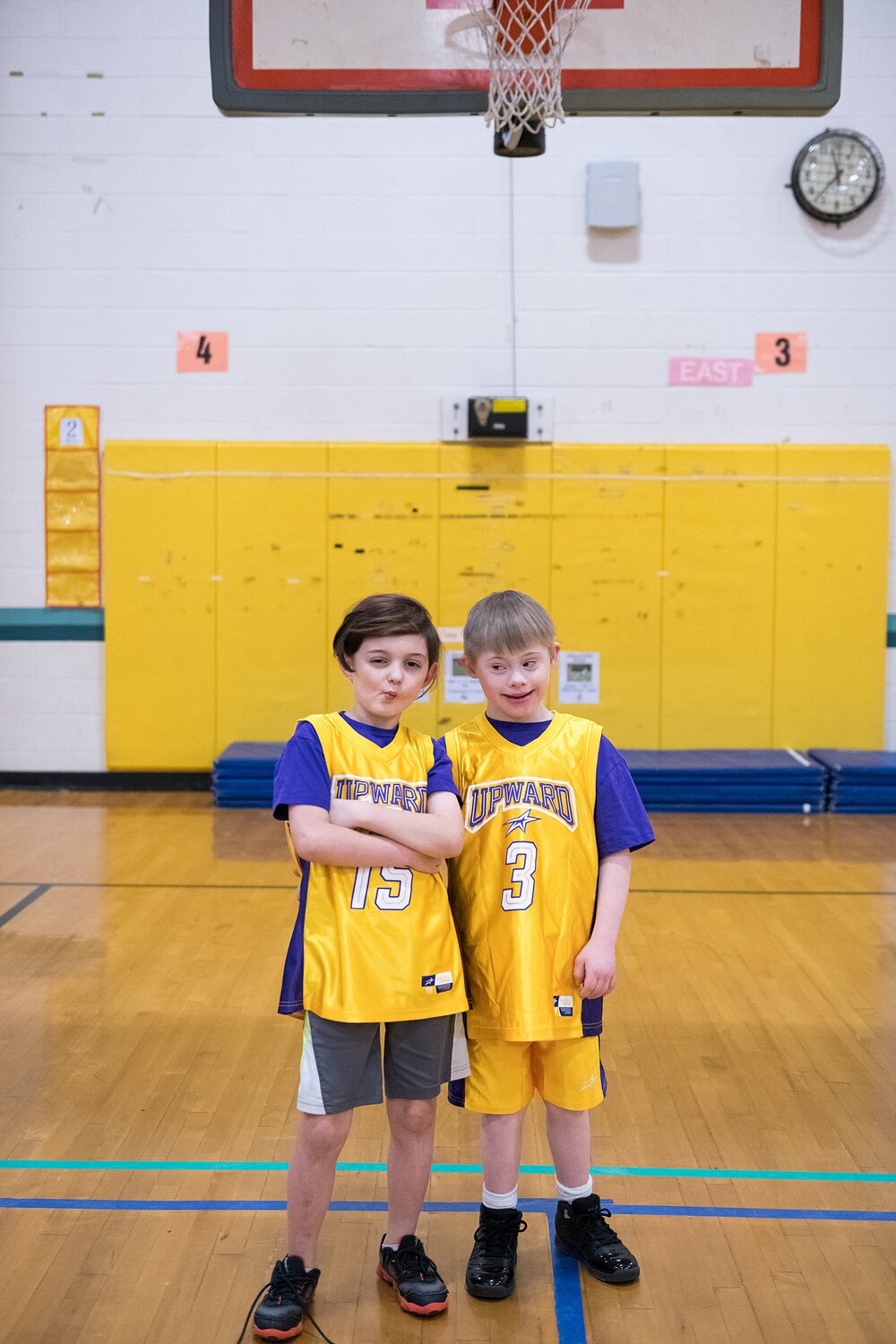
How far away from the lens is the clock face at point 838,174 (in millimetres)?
7324

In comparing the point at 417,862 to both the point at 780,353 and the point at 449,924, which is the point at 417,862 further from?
the point at 780,353

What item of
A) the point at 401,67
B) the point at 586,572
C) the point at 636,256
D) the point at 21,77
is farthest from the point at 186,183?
the point at 401,67

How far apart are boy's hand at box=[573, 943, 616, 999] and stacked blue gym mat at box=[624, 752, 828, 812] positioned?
475cm

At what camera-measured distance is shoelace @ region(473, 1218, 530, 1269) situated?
2326 millimetres

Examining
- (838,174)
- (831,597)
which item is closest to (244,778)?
(831,597)

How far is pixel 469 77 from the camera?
12.3 ft

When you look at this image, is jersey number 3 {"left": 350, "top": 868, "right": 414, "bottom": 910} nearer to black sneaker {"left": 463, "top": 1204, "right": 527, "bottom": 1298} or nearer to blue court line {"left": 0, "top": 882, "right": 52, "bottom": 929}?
black sneaker {"left": 463, "top": 1204, "right": 527, "bottom": 1298}

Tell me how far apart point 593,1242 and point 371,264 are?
6166 mm

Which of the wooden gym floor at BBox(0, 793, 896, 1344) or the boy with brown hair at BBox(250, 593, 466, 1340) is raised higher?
the boy with brown hair at BBox(250, 593, 466, 1340)

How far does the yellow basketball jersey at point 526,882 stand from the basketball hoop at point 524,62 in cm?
219

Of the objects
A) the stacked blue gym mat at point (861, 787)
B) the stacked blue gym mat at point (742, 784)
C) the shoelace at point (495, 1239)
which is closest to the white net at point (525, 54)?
the shoelace at point (495, 1239)

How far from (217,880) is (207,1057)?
2012 mm

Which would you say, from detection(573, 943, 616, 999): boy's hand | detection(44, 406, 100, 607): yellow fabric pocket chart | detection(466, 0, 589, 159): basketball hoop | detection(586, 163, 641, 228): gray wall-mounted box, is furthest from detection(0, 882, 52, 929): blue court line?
detection(586, 163, 641, 228): gray wall-mounted box

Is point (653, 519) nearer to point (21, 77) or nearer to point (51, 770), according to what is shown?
point (51, 770)
